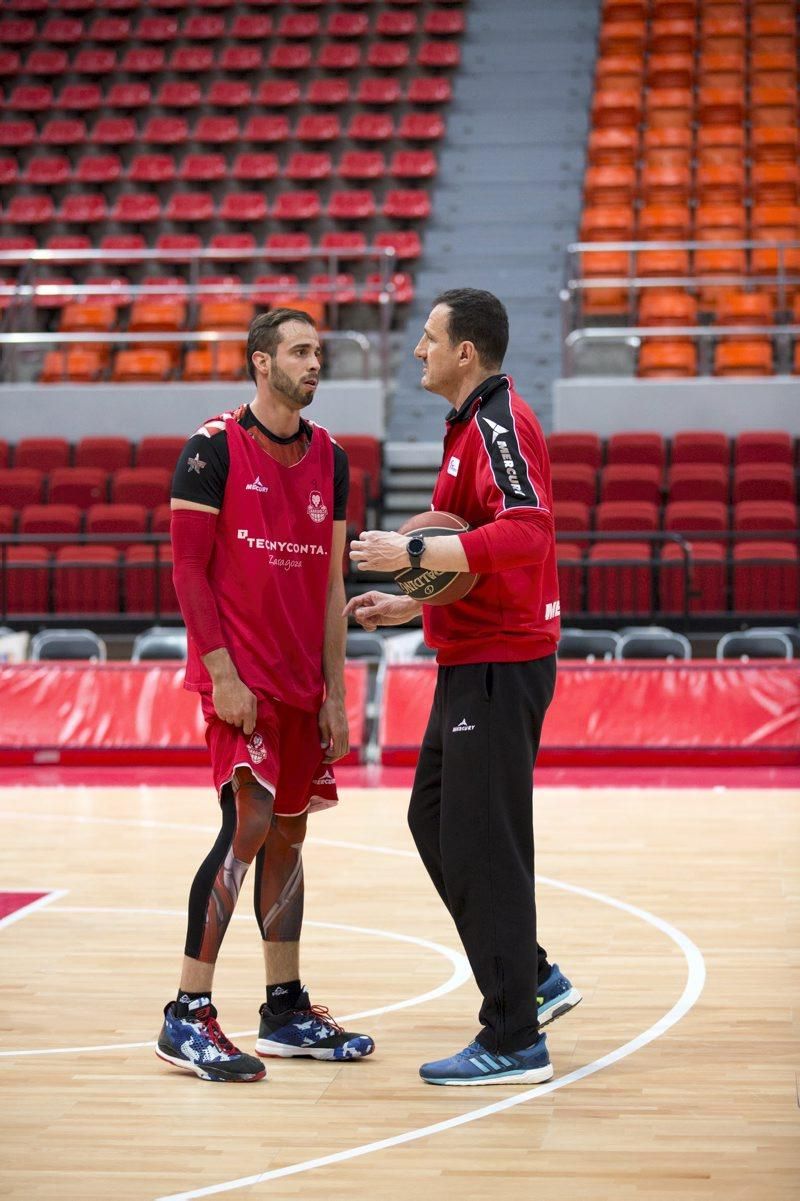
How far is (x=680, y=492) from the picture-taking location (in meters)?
13.5

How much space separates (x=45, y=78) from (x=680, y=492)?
12275 millimetres

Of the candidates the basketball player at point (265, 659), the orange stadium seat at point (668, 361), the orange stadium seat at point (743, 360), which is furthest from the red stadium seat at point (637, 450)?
the basketball player at point (265, 659)

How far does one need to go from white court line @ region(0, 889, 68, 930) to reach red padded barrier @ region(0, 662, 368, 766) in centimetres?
351

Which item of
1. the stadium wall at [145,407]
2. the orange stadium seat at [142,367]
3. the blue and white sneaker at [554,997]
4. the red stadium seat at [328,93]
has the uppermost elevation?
the red stadium seat at [328,93]

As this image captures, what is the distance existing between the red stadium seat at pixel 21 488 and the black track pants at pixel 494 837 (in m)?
10.9

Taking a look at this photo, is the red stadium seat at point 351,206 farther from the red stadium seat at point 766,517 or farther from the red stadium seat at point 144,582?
the red stadium seat at point 766,517

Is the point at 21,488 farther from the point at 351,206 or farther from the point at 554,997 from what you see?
the point at 554,997

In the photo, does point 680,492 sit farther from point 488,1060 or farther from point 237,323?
point 488,1060

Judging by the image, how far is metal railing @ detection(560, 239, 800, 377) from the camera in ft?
48.5

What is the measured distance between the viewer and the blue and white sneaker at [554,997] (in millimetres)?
4527

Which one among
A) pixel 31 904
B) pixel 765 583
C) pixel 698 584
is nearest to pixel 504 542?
pixel 31 904

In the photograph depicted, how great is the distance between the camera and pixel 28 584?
13.5 metres

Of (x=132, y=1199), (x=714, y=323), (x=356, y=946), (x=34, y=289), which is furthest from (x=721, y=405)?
(x=132, y=1199)

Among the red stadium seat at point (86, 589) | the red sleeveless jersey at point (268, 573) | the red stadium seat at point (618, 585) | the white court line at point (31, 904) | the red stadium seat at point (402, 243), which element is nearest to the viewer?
the red sleeveless jersey at point (268, 573)
